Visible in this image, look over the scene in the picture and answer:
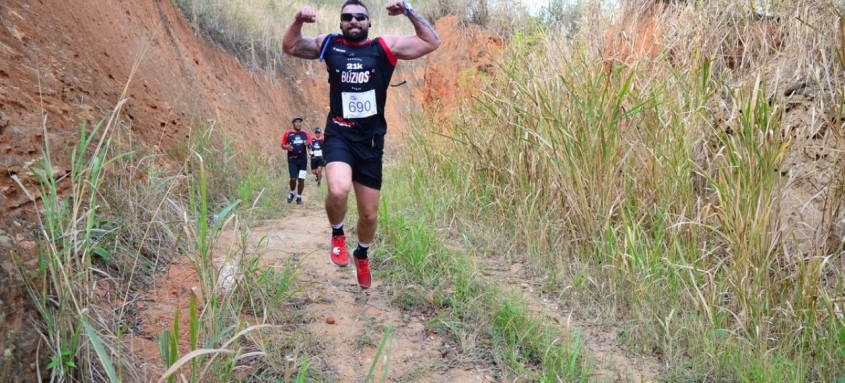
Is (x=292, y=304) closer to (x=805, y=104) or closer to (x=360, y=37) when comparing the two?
(x=360, y=37)

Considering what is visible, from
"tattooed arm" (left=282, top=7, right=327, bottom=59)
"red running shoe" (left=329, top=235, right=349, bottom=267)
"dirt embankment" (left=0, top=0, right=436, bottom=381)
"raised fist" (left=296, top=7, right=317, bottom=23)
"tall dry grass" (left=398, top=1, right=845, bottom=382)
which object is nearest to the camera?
"dirt embankment" (left=0, top=0, right=436, bottom=381)

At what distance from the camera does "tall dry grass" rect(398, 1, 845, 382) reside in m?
2.84

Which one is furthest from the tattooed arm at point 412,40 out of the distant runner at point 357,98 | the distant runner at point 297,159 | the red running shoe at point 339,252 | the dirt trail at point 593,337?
the distant runner at point 297,159

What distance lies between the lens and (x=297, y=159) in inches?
308

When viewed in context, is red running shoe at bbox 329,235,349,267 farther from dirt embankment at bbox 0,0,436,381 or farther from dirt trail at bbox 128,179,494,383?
dirt embankment at bbox 0,0,436,381

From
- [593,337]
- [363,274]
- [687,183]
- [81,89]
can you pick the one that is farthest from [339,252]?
[81,89]

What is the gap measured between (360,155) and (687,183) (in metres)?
2.12

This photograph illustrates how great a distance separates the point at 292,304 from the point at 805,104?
3.52m

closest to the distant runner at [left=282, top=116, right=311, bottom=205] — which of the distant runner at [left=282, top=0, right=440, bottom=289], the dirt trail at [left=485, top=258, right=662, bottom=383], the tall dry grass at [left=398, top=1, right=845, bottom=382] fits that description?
the tall dry grass at [left=398, top=1, right=845, bottom=382]

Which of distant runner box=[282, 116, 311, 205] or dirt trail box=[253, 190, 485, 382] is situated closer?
dirt trail box=[253, 190, 485, 382]

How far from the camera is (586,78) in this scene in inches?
167

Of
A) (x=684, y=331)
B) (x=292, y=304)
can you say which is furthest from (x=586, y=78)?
(x=292, y=304)

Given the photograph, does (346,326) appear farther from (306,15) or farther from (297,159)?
(297,159)

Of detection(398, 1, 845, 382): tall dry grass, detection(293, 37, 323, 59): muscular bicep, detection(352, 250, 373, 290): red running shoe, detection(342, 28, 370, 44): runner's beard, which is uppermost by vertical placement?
detection(342, 28, 370, 44): runner's beard
